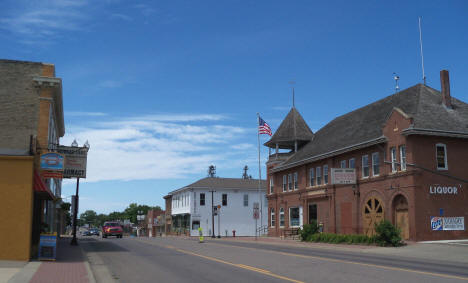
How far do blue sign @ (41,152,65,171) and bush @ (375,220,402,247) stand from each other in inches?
716

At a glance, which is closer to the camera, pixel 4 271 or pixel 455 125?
pixel 4 271

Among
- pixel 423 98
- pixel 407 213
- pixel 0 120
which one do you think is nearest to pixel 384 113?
pixel 423 98

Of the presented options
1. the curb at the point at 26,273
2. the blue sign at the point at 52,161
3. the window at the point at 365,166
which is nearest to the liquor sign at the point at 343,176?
the window at the point at 365,166

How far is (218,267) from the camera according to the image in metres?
15.6

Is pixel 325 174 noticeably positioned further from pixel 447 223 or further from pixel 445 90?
pixel 447 223

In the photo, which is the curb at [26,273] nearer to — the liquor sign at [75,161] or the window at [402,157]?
the liquor sign at [75,161]

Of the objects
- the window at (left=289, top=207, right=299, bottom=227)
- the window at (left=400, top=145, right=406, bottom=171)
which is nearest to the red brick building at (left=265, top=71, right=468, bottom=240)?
the window at (left=400, top=145, right=406, bottom=171)

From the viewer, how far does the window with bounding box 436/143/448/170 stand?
97.8 ft

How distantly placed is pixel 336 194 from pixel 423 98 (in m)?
10.1

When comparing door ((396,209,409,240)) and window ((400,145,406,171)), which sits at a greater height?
window ((400,145,406,171))

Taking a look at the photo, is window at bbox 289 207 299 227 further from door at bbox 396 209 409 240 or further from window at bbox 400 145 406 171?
window at bbox 400 145 406 171

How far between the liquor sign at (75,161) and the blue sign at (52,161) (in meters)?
2.91

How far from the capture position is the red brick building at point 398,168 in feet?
95.0

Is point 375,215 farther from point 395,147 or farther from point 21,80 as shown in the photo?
point 21,80
